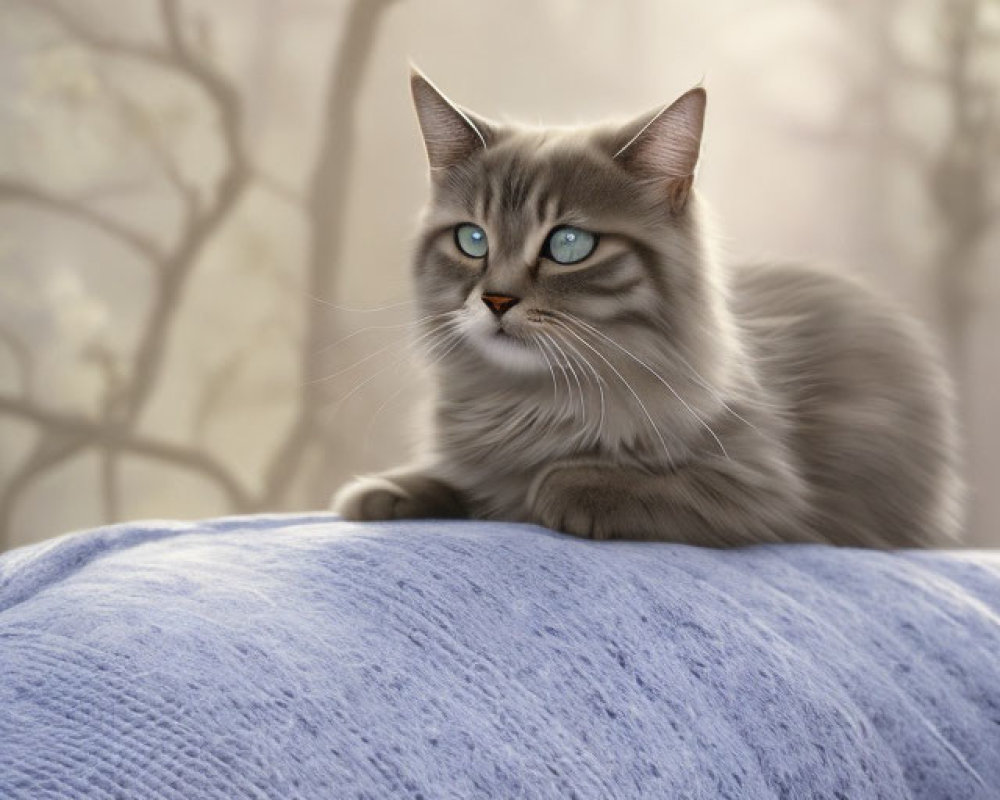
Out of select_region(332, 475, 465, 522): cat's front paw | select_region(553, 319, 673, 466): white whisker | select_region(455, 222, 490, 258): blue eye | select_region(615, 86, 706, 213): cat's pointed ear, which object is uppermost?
select_region(615, 86, 706, 213): cat's pointed ear

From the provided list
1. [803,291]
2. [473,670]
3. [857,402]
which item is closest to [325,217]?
[803,291]

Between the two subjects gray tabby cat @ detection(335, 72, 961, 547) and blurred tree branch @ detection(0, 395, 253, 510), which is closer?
gray tabby cat @ detection(335, 72, 961, 547)

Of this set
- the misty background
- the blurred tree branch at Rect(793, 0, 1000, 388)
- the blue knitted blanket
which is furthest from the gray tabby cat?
the blurred tree branch at Rect(793, 0, 1000, 388)

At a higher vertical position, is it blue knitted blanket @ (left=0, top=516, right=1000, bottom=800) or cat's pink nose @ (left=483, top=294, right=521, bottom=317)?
cat's pink nose @ (left=483, top=294, right=521, bottom=317)

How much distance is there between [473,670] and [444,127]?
694 mm

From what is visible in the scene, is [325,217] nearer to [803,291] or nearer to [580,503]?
[803,291]

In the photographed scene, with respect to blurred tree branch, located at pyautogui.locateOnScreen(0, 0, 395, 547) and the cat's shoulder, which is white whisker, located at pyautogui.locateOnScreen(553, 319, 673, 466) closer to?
the cat's shoulder

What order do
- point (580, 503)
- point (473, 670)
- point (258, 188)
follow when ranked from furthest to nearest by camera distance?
point (258, 188) → point (580, 503) → point (473, 670)

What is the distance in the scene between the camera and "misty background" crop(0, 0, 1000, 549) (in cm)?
228

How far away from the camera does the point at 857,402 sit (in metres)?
1.22

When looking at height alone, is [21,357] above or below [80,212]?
below

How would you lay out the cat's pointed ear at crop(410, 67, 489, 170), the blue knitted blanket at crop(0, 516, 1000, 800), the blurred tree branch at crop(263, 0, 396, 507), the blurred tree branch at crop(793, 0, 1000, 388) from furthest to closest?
the blurred tree branch at crop(793, 0, 1000, 388) < the blurred tree branch at crop(263, 0, 396, 507) < the cat's pointed ear at crop(410, 67, 489, 170) < the blue knitted blanket at crop(0, 516, 1000, 800)

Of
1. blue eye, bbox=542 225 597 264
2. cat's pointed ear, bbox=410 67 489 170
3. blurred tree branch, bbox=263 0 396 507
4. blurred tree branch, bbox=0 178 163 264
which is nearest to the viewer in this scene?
blue eye, bbox=542 225 597 264

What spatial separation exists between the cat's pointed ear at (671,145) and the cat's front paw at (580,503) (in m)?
0.28
